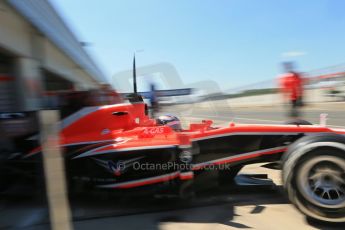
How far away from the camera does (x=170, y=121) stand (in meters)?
4.72

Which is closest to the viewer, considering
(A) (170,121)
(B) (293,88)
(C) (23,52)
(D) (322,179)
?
(D) (322,179)

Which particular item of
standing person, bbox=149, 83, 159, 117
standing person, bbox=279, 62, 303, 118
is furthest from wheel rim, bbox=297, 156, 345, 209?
standing person, bbox=279, 62, 303, 118

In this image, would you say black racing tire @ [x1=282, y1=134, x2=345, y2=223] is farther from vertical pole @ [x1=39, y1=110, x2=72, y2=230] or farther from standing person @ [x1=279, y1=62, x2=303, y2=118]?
standing person @ [x1=279, y1=62, x2=303, y2=118]

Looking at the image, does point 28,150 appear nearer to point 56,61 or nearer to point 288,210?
point 288,210

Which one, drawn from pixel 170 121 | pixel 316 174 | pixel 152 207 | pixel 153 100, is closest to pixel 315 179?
pixel 316 174

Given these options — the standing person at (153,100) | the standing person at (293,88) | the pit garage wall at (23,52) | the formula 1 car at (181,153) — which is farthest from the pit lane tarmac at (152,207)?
the pit garage wall at (23,52)

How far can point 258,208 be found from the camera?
3.78 m

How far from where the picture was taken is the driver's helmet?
4.56m

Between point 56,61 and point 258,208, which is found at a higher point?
point 56,61

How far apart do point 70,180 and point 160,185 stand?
103 centimetres

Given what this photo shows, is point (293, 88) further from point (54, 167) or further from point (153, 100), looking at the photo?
point (54, 167)

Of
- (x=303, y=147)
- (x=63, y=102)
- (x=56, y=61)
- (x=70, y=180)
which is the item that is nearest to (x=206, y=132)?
(x=303, y=147)

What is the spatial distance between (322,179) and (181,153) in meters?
1.40

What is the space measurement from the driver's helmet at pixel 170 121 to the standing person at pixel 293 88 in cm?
341
